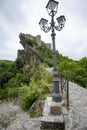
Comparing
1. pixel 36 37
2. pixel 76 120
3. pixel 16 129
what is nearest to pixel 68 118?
pixel 76 120

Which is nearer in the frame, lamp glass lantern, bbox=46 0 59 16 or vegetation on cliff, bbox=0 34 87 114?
lamp glass lantern, bbox=46 0 59 16

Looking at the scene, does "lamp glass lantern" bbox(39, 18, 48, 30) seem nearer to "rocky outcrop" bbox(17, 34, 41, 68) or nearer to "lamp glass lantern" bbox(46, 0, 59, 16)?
"lamp glass lantern" bbox(46, 0, 59, 16)

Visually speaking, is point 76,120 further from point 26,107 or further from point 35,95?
point 26,107

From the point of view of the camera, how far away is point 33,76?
809 inches

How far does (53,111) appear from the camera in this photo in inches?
246

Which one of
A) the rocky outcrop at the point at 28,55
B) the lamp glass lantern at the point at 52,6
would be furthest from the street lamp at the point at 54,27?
the rocky outcrop at the point at 28,55

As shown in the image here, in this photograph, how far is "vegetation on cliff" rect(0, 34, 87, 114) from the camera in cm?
1229

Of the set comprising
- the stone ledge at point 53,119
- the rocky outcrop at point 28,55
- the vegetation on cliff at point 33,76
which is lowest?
the stone ledge at point 53,119

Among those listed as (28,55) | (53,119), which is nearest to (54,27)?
(53,119)

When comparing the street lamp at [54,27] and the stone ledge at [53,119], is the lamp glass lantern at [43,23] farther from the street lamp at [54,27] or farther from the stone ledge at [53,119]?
the stone ledge at [53,119]

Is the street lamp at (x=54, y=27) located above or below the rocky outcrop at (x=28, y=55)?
below

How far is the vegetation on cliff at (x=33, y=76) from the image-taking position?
12286 millimetres

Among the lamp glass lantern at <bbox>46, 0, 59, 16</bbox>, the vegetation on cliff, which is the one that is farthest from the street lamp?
the vegetation on cliff

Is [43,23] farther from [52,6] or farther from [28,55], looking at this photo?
[28,55]
